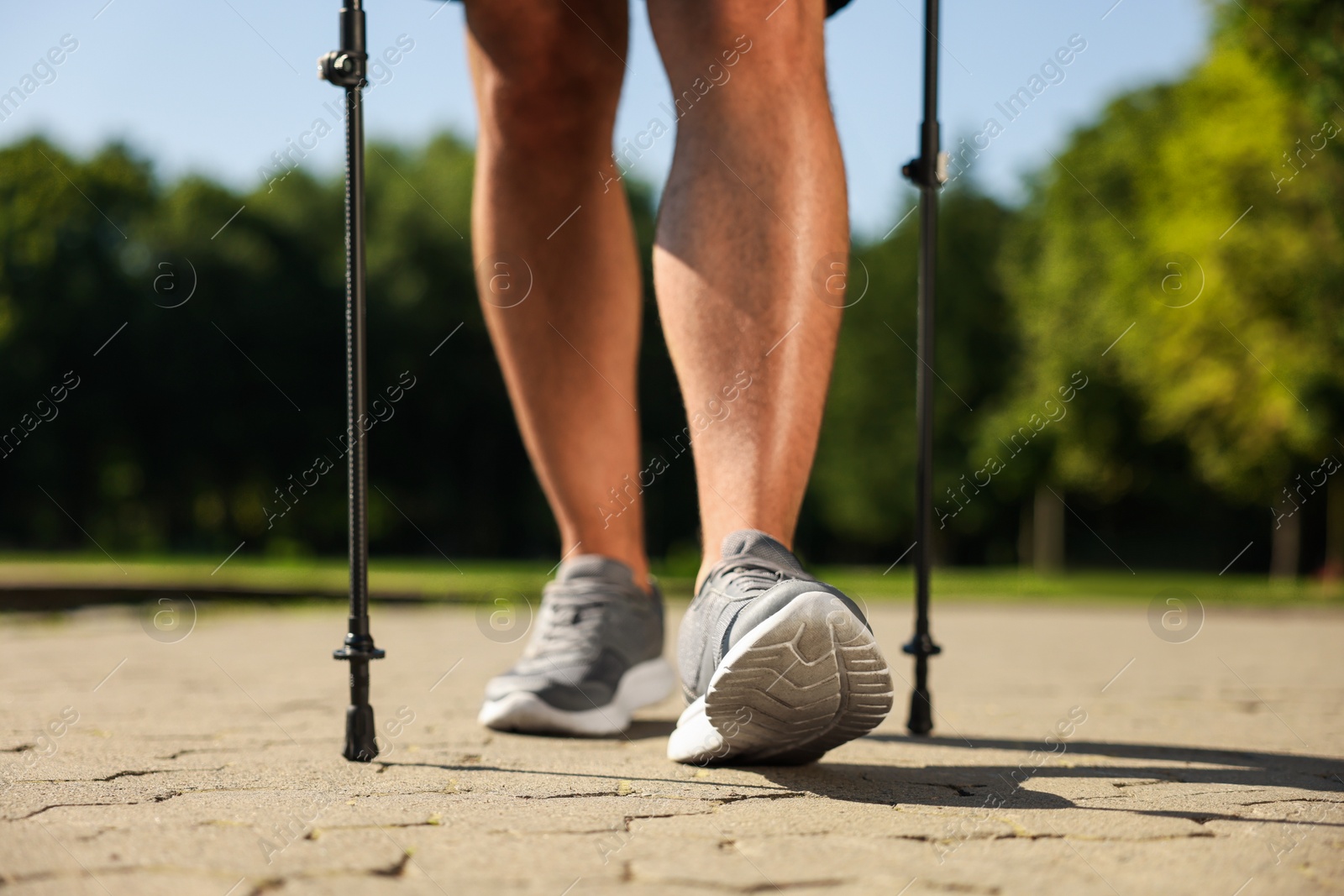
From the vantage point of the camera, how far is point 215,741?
2270 millimetres

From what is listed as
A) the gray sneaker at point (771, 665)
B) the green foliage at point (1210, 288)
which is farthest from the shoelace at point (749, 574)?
the green foliage at point (1210, 288)

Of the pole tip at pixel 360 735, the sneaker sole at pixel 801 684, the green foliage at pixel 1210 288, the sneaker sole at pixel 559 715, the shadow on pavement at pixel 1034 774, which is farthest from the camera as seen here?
the green foliage at pixel 1210 288

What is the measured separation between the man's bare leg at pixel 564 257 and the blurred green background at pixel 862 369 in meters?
16.6

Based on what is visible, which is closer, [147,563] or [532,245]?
[532,245]

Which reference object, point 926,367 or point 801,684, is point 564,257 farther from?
point 801,684

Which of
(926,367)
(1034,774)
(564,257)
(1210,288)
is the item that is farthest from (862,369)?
(1034,774)

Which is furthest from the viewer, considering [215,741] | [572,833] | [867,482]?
[867,482]

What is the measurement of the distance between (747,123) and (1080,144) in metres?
30.3

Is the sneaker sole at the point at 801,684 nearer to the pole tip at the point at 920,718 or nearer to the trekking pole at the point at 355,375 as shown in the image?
the trekking pole at the point at 355,375

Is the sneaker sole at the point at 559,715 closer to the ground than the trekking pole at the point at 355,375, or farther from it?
closer to the ground

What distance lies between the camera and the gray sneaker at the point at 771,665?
164 cm

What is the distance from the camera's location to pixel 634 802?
166cm

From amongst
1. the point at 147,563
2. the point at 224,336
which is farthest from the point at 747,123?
the point at 224,336

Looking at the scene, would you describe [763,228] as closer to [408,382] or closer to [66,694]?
[66,694]
